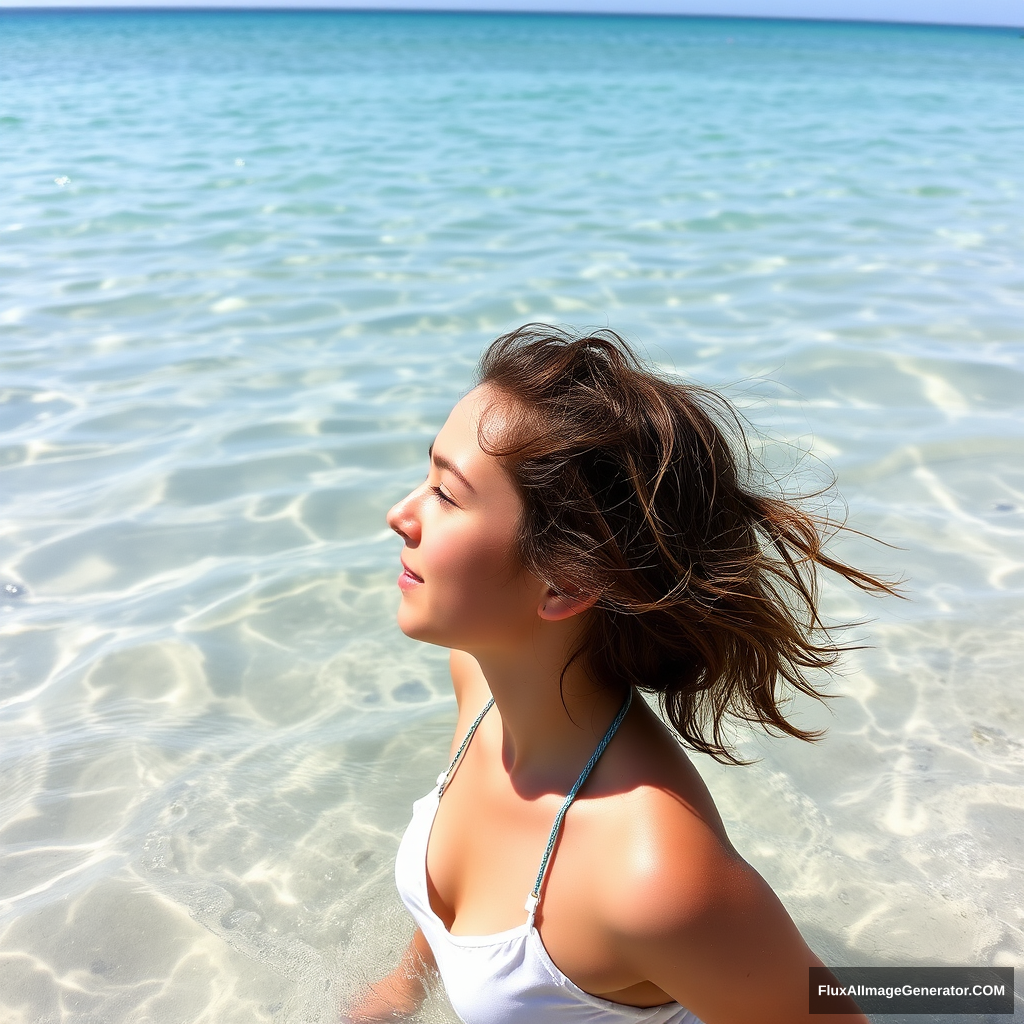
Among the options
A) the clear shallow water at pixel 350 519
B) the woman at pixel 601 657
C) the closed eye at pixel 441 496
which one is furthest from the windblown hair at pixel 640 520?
the clear shallow water at pixel 350 519

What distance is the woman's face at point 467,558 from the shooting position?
1.59 m

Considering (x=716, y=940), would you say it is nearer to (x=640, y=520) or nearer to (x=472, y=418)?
(x=640, y=520)

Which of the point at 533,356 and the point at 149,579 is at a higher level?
the point at 533,356

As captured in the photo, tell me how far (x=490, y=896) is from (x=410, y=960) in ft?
1.94

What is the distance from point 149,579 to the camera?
12.2ft

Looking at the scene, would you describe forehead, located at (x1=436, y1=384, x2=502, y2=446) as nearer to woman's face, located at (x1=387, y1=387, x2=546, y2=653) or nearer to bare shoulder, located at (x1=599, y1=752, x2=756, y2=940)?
woman's face, located at (x1=387, y1=387, x2=546, y2=653)

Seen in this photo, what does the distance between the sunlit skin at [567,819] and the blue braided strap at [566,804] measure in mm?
13

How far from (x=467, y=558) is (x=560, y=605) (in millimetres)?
168

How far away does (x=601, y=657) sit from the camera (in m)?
1.70

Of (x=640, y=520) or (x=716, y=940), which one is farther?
(x=640, y=520)

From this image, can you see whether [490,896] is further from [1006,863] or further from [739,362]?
[739,362]

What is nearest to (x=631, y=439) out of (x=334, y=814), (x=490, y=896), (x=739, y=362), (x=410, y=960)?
(x=490, y=896)

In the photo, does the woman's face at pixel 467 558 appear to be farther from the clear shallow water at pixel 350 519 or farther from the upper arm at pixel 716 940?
the clear shallow water at pixel 350 519

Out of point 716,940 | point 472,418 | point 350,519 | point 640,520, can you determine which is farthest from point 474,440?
point 350,519
